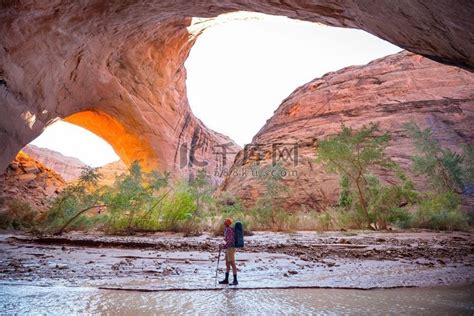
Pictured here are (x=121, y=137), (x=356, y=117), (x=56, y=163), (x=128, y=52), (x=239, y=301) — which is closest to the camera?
(x=239, y=301)

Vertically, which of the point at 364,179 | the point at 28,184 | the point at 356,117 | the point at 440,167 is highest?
the point at 356,117

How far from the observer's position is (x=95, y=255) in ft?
18.1

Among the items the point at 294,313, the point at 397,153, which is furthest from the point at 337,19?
the point at 397,153

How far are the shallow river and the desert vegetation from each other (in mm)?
7490

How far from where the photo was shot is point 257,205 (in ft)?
45.9

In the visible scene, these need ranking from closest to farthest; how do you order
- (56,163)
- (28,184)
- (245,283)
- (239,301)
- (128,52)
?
1. (239,301)
2. (245,283)
3. (128,52)
4. (28,184)
5. (56,163)

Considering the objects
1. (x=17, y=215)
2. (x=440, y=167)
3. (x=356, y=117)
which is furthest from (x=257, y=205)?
(x=356, y=117)

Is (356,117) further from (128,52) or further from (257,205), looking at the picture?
(128,52)

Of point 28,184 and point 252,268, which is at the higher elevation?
point 28,184

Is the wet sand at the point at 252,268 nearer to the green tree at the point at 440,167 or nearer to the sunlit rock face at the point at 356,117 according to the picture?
the green tree at the point at 440,167

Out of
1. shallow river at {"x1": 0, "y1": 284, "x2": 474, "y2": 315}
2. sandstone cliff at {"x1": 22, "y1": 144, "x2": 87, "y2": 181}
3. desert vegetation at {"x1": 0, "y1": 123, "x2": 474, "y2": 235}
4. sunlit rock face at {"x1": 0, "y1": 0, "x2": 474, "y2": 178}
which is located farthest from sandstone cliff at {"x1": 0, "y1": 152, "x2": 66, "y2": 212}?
sandstone cliff at {"x1": 22, "y1": 144, "x2": 87, "y2": 181}

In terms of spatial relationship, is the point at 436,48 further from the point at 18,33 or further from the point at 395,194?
the point at 395,194

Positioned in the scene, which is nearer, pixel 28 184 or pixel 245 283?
pixel 245 283

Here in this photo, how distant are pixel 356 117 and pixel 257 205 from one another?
16022mm
